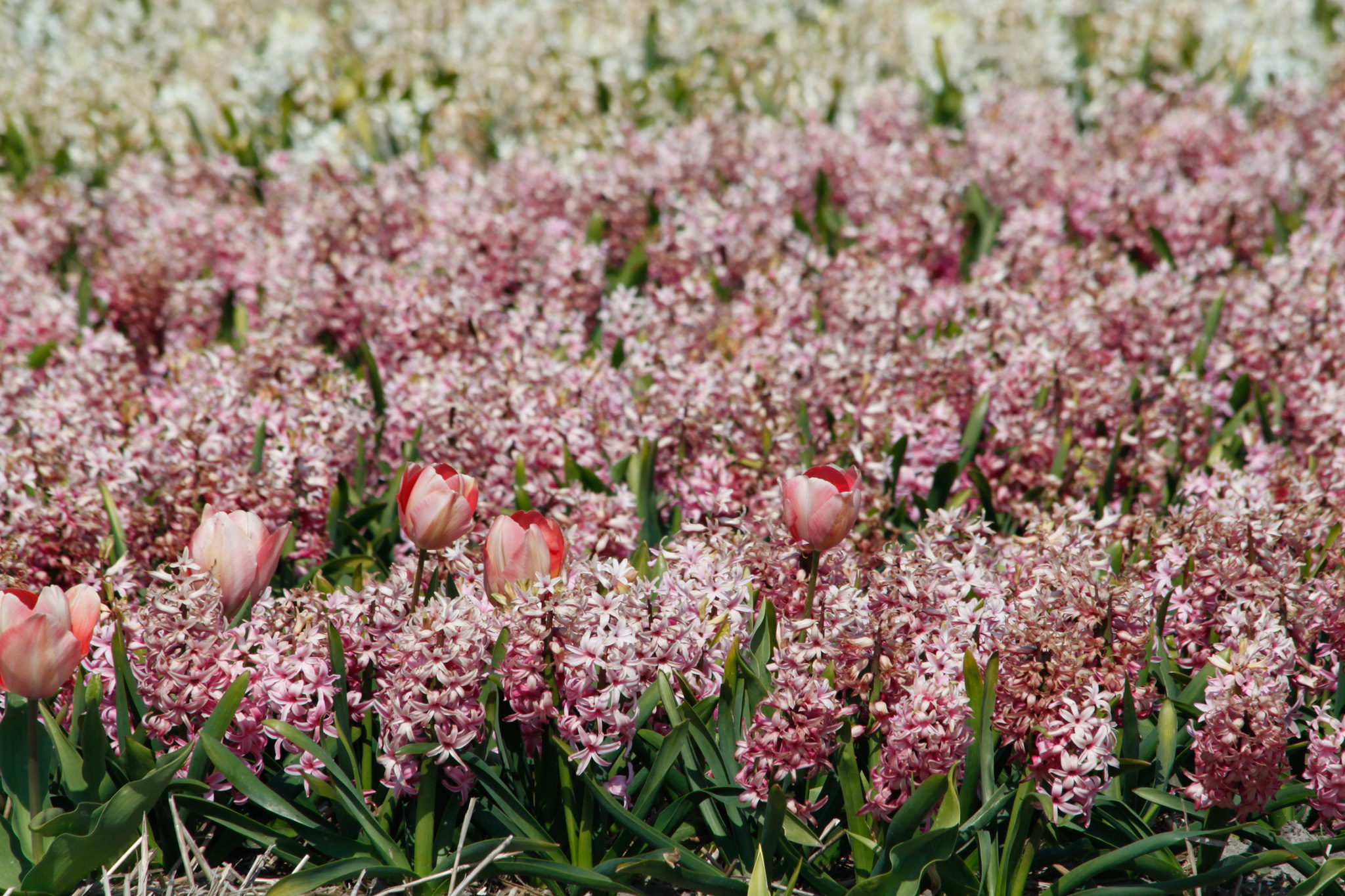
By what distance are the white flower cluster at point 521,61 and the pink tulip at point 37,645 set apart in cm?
509

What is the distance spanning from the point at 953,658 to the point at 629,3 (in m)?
7.65

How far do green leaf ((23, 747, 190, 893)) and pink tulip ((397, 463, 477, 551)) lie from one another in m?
0.63

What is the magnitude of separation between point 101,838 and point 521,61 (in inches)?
274

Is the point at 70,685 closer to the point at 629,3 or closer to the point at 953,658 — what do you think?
the point at 953,658

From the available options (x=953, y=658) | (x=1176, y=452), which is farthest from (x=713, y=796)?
(x=1176, y=452)

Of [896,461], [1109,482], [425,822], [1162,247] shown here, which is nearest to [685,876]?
[425,822]

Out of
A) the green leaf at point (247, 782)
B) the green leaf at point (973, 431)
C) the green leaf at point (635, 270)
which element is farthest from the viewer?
the green leaf at point (635, 270)

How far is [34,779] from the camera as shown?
2.30 meters

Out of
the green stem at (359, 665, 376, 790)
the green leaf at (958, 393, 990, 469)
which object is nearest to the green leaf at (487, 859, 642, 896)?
the green stem at (359, 665, 376, 790)

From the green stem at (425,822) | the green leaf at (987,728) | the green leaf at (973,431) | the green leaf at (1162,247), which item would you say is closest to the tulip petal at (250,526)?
the green stem at (425,822)

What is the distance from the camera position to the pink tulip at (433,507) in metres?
2.44

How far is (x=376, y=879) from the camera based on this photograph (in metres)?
2.47

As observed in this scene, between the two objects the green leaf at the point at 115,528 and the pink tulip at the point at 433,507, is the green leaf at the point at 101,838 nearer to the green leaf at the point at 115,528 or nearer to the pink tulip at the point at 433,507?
the pink tulip at the point at 433,507

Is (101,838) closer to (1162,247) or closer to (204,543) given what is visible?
(204,543)
